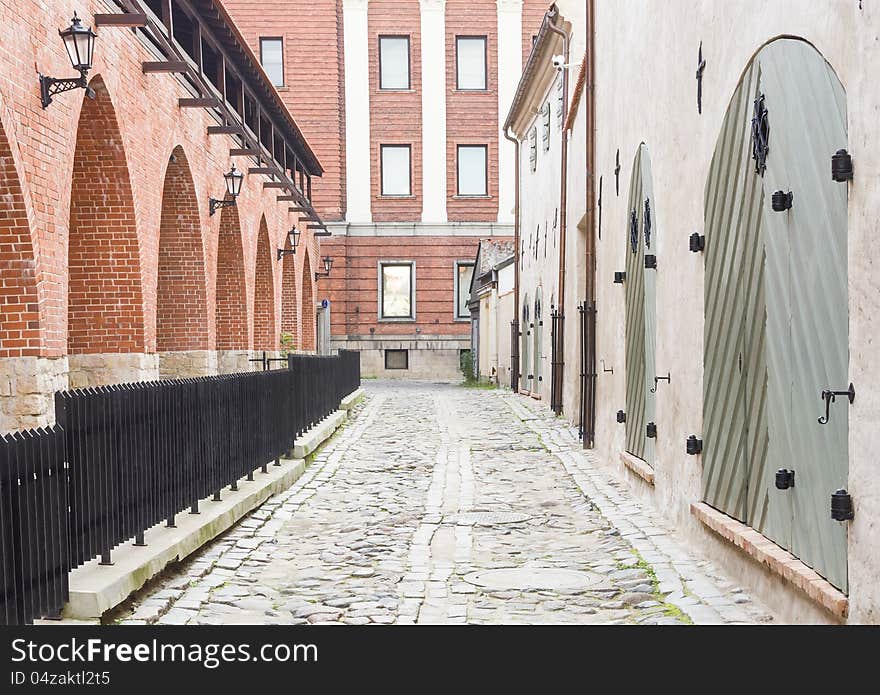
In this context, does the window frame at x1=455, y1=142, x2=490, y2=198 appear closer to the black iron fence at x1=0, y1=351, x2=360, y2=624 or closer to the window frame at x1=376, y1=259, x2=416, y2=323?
the window frame at x1=376, y1=259, x2=416, y2=323

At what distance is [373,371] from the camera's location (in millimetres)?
32656

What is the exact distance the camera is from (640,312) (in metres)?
9.08

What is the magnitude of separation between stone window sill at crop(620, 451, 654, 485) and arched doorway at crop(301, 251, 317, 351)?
60.1 feet

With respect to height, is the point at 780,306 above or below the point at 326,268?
below

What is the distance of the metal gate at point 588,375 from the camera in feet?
39.5

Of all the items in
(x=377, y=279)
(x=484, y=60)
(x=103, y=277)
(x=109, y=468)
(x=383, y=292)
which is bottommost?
(x=109, y=468)

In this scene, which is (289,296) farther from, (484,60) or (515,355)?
(484,60)

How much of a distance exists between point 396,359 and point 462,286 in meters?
3.12

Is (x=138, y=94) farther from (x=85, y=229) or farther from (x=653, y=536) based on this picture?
(x=653, y=536)

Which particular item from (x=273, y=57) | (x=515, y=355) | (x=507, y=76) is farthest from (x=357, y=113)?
(x=515, y=355)

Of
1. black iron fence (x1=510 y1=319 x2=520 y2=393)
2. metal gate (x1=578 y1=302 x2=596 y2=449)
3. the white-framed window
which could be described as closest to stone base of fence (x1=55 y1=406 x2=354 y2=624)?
metal gate (x1=578 y1=302 x2=596 y2=449)

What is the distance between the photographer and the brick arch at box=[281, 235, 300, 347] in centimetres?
2420

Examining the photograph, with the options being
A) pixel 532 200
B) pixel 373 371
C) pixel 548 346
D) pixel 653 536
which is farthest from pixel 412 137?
pixel 653 536

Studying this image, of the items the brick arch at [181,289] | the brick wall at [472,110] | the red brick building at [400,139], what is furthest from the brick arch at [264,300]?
the brick wall at [472,110]
